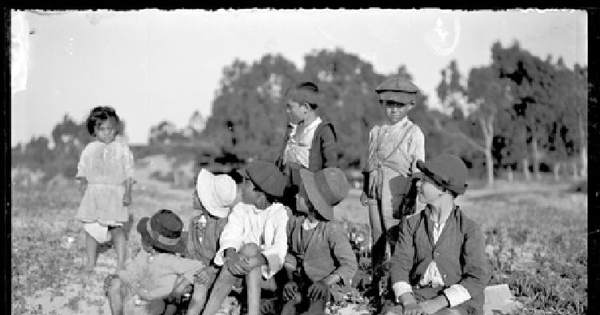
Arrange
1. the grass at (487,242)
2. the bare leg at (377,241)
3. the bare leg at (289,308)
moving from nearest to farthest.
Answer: the bare leg at (289,308)
the bare leg at (377,241)
the grass at (487,242)

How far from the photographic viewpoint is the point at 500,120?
24.2 ft

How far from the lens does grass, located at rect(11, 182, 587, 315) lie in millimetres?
6695

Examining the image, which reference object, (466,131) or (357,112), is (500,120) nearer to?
(466,131)

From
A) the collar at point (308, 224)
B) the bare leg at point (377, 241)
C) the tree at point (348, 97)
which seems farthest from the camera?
the tree at point (348, 97)

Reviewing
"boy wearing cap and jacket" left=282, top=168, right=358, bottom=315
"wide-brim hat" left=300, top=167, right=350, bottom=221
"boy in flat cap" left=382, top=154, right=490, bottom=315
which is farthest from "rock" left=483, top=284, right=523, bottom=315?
"wide-brim hat" left=300, top=167, right=350, bottom=221

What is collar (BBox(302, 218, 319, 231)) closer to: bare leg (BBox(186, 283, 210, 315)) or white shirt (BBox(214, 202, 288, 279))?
white shirt (BBox(214, 202, 288, 279))

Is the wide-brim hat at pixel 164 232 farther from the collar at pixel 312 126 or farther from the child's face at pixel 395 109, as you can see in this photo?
the child's face at pixel 395 109

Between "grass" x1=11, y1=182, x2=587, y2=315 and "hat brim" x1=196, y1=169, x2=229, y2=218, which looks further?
"grass" x1=11, y1=182, x2=587, y2=315

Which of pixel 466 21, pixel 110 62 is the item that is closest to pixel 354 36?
pixel 466 21

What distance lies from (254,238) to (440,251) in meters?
1.29

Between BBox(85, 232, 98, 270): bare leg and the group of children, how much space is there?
3.00 ft

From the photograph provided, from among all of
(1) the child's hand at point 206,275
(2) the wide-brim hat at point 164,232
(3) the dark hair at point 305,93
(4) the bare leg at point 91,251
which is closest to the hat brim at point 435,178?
(3) the dark hair at point 305,93

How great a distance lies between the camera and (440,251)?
19.2 ft

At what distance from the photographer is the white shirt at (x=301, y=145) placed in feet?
21.4
